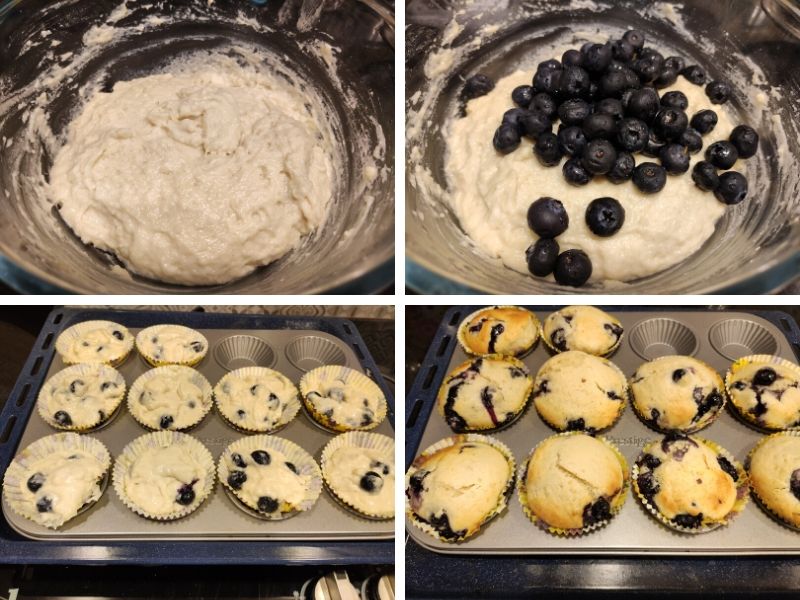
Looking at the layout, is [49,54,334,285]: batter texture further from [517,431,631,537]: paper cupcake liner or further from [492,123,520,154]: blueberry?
[517,431,631,537]: paper cupcake liner

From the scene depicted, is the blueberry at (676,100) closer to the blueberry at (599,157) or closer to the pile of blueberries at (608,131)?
the pile of blueberries at (608,131)

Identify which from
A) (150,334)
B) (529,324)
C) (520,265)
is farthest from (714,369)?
(150,334)

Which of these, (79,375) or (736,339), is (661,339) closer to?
(736,339)

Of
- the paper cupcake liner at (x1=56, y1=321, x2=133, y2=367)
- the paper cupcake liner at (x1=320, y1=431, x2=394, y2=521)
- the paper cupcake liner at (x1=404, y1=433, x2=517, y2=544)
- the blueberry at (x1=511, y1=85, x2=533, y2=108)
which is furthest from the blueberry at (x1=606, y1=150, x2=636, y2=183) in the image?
the paper cupcake liner at (x1=56, y1=321, x2=133, y2=367)

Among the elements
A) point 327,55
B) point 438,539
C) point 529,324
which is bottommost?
point 438,539

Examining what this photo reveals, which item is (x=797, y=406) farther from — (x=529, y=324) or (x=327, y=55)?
(x=327, y=55)
